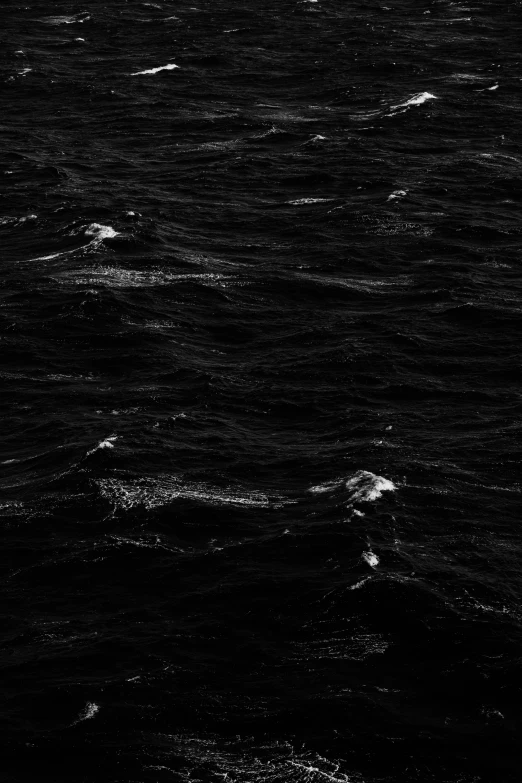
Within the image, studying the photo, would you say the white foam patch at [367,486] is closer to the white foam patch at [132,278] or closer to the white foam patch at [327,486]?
the white foam patch at [327,486]

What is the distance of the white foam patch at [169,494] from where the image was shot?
80.1m

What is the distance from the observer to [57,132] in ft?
492

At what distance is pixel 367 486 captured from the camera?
8056 cm

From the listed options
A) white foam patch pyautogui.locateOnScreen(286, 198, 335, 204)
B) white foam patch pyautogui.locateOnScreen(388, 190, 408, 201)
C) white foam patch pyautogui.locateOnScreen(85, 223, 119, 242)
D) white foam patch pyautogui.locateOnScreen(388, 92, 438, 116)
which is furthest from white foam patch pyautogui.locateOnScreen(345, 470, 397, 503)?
white foam patch pyautogui.locateOnScreen(388, 92, 438, 116)

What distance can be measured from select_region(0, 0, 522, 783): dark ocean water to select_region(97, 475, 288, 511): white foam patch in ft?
0.88

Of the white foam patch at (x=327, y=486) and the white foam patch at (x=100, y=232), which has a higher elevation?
the white foam patch at (x=100, y=232)

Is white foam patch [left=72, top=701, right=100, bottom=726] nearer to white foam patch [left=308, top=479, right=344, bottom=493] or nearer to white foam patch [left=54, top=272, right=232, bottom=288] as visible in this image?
white foam patch [left=308, top=479, right=344, bottom=493]

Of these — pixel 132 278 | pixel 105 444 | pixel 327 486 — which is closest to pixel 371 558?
pixel 327 486

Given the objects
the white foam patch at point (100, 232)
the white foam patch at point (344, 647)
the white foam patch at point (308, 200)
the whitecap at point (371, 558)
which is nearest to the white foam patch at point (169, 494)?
the whitecap at point (371, 558)

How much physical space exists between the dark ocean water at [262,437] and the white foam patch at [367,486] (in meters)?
0.21

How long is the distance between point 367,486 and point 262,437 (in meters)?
10.5

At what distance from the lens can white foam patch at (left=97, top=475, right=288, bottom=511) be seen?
8012 centimetres

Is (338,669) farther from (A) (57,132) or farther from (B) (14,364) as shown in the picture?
(A) (57,132)

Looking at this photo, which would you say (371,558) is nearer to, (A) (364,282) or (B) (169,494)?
(B) (169,494)
